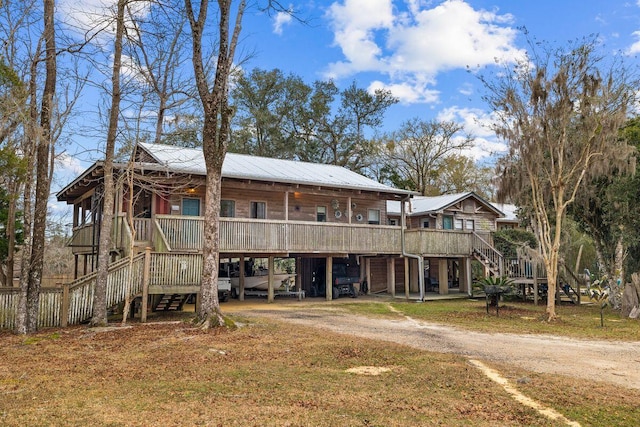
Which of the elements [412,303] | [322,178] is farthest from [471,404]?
[322,178]

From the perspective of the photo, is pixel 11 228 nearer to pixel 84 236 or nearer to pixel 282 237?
pixel 84 236

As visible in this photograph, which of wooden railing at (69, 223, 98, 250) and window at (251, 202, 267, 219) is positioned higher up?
window at (251, 202, 267, 219)

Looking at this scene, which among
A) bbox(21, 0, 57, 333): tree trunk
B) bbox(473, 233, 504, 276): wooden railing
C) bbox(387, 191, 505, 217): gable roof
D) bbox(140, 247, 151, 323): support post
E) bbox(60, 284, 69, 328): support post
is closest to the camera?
bbox(21, 0, 57, 333): tree trunk

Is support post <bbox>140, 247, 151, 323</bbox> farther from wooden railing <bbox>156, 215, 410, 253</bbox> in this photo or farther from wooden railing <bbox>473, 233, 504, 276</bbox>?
wooden railing <bbox>473, 233, 504, 276</bbox>

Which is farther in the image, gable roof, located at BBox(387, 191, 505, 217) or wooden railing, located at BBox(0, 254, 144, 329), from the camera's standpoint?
gable roof, located at BBox(387, 191, 505, 217)

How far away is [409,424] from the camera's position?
4840 millimetres

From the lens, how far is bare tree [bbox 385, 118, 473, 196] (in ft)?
141

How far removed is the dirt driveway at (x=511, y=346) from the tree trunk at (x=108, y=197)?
15.4ft

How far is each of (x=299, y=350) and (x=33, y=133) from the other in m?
7.83

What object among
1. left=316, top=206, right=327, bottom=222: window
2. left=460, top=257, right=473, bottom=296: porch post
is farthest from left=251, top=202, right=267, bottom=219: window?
left=460, top=257, right=473, bottom=296: porch post

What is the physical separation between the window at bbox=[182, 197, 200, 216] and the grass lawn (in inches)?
349

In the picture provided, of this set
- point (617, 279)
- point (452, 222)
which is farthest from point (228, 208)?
point (617, 279)

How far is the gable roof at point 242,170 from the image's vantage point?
17.0 meters

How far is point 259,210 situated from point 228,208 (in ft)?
4.84
